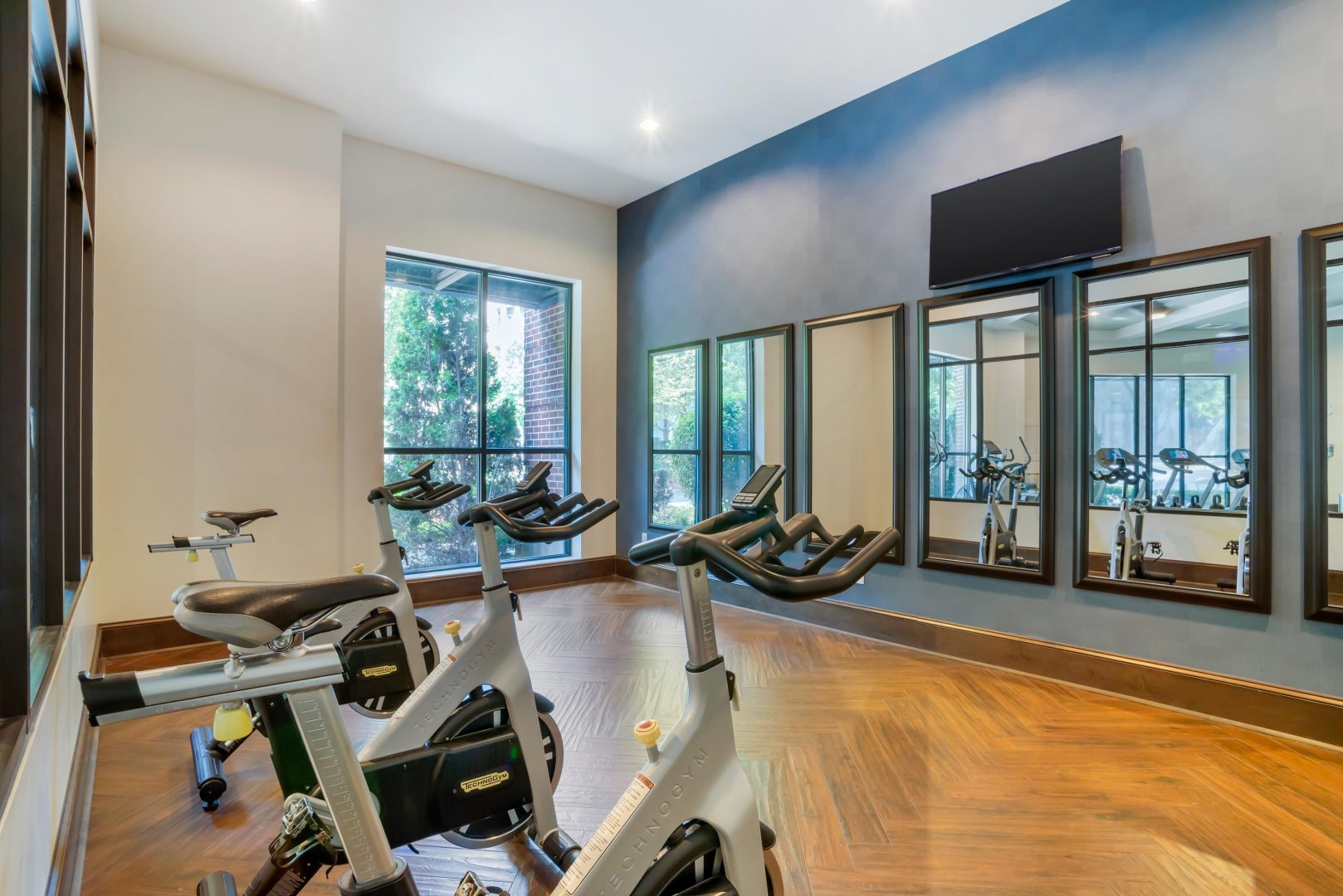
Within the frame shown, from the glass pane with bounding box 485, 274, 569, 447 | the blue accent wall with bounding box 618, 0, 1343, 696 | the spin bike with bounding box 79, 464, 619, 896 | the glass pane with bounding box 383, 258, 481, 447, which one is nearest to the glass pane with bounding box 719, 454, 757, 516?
the blue accent wall with bounding box 618, 0, 1343, 696

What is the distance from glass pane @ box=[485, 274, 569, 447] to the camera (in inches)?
240

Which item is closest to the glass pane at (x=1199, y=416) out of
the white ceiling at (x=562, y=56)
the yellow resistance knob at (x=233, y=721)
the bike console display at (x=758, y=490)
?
the white ceiling at (x=562, y=56)

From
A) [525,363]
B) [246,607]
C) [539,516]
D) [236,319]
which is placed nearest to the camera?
[246,607]

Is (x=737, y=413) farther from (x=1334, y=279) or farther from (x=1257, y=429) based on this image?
(x=1334, y=279)

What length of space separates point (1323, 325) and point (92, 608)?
253 inches

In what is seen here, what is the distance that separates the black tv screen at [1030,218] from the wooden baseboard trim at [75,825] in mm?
4771

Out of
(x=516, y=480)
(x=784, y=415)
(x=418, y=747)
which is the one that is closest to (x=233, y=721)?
(x=418, y=747)

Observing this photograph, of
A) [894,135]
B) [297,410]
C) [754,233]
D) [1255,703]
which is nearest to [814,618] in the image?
[1255,703]

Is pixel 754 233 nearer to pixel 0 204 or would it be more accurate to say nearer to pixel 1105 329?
pixel 1105 329

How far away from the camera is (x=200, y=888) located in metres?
1.20

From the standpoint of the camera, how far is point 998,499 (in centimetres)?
404

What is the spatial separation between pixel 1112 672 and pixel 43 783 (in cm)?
440

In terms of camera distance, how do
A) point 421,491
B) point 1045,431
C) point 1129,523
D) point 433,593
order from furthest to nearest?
1. point 433,593
2. point 1045,431
3. point 1129,523
4. point 421,491

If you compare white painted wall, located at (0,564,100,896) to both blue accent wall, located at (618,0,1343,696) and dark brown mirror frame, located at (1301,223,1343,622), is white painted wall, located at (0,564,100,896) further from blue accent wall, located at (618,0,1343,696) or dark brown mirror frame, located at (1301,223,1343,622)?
dark brown mirror frame, located at (1301,223,1343,622)
